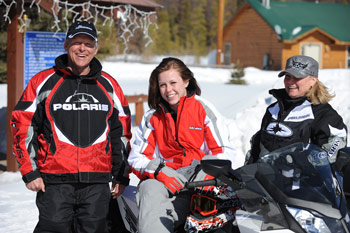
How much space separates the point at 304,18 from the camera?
36344 mm

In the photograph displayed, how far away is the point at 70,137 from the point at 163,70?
790mm

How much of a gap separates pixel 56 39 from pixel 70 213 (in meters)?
4.57

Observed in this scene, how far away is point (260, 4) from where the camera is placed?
121 feet

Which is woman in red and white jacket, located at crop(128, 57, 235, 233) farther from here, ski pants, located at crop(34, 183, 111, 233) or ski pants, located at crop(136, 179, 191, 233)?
ski pants, located at crop(34, 183, 111, 233)

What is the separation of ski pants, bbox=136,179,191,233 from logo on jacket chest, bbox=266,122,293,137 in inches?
40.9

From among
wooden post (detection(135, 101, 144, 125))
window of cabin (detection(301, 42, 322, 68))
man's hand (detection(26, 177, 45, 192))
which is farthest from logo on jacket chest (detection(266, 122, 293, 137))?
window of cabin (detection(301, 42, 322, 68))

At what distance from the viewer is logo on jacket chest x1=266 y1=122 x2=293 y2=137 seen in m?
3.51

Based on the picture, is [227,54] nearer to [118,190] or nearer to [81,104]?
[118,190]

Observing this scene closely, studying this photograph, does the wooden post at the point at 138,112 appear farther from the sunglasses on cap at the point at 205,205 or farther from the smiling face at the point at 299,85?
the sunglasses on cap at the point at 205,205

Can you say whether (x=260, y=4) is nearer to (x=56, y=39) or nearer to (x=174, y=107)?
(x=56, y=39)

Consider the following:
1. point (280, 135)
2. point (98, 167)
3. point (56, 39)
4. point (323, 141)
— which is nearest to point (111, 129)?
point (98, 167)

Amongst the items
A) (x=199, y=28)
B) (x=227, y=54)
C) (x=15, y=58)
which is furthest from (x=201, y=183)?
(x=199, y=28)

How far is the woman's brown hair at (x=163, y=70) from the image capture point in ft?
10.4

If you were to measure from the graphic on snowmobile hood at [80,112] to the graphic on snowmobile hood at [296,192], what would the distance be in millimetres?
1264
